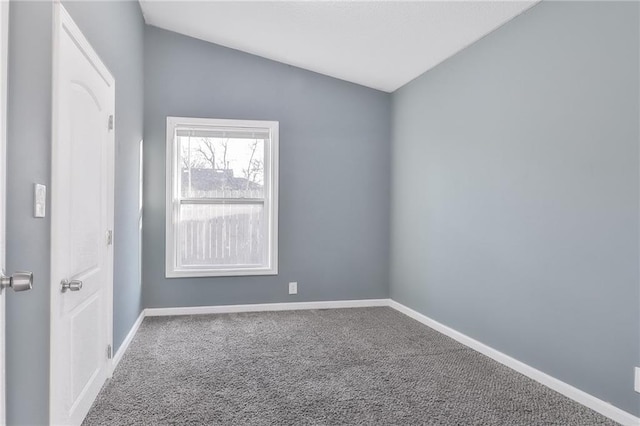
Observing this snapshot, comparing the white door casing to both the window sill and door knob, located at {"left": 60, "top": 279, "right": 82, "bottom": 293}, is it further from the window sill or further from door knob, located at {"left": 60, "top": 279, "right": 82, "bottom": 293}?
the window sill

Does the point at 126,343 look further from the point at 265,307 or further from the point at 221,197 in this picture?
the point at 221,197

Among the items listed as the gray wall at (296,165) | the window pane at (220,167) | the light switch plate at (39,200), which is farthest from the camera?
the window pane at (220,167)

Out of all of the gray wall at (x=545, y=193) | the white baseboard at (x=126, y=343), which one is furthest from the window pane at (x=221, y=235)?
the gray wall at (x=545, y=193)

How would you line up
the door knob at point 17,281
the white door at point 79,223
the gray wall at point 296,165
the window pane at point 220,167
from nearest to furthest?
the door knob at point 17,281
the white door at point 79,223
the gray wall at point 296,165
the window pane at point 220,167

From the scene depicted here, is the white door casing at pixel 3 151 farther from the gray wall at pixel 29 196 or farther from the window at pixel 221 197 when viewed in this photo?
the window at pixel 221 197

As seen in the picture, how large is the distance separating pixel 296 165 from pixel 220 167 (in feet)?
2.57

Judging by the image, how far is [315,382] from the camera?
2668mm

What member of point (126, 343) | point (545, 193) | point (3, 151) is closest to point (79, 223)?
point (3, 151)

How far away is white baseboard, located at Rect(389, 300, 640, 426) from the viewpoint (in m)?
2.20

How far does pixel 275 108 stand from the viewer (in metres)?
4.50

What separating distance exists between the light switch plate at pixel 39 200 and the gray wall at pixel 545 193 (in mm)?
2617

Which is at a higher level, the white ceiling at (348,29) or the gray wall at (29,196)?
the white ceiling at (348,29)

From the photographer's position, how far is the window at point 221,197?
170 inches

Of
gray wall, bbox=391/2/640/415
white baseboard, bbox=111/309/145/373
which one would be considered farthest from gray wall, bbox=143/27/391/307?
gray wall, bbox=391/2/640/415
